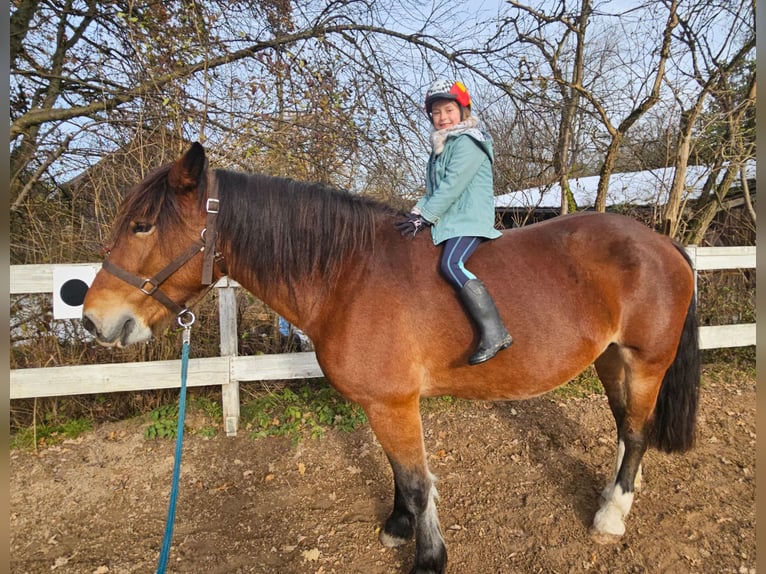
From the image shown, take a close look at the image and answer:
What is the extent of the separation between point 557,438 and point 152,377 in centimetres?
383

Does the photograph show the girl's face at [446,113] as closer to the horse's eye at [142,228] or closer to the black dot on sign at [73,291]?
the horse's eye at [142,228]

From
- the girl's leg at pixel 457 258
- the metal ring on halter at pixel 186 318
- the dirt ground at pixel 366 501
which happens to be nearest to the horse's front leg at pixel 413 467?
the dirt ground at pixel 366 501

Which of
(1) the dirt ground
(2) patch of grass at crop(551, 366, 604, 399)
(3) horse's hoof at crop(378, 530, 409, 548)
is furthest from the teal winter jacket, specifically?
(2) patch of grass at crop(551, 366, 604, 399)

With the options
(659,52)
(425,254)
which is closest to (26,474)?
(425,254)

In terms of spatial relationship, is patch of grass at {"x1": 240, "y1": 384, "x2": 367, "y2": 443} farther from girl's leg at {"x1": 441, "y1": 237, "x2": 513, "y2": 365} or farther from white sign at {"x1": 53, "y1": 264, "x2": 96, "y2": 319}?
girl's leg at {"x1": 441, "y1": 237, "x2": 513, "y2": 365}

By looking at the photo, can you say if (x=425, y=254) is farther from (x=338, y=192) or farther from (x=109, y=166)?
(x=109, y=166)

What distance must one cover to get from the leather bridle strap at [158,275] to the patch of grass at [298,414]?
224 cm

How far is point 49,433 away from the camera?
375 cm

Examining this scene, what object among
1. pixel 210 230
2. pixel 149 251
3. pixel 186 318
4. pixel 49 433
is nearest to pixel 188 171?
pixel 210 230

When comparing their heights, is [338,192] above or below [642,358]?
above

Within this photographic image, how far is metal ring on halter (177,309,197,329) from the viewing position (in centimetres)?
213

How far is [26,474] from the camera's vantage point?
330 cm

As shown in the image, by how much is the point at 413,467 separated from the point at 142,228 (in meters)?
1.92

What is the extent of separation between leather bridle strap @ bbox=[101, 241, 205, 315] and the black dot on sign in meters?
1.81
